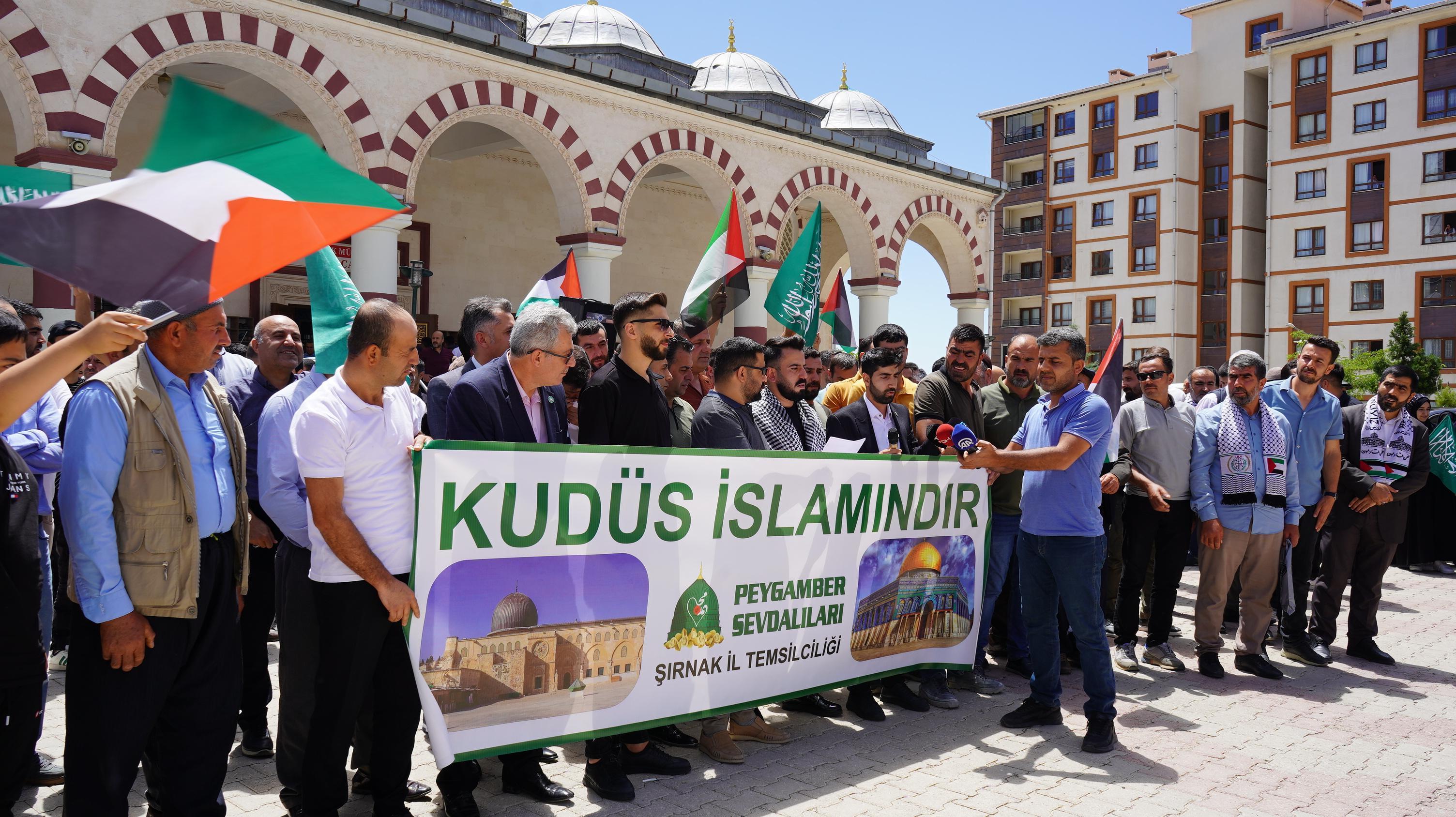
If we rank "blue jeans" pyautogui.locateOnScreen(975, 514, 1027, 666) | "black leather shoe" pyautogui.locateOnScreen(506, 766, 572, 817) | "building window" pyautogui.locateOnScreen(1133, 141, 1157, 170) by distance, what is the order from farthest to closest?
1. "building window" pyautogui.locateOnScreen(1133, 141, 1157, 170)
2. "blue jeans" pyautogui.locateOnScreen(975, 514, 1027, 666)
3. "black leather shoe" pyautogui.locateOnScreen(506, 766, 572, 817)

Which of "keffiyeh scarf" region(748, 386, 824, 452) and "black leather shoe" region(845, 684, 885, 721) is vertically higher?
"keffiyeh scarf" region(748, 386, 824, 452)

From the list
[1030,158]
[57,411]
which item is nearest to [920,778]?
[57,411]

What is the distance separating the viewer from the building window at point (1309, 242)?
39.1 metres

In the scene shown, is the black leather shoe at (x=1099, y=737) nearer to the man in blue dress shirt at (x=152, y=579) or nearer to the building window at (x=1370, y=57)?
the man in blue dress shirt at (x=152, y=579)

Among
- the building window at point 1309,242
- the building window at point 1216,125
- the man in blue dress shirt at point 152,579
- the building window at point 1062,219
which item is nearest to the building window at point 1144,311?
the building window at point 1062,219

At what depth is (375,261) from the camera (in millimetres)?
11344

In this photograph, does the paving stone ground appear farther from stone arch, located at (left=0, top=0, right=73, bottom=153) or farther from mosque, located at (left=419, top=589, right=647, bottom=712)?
stone arch, located at (left=0, top=0, right=73, bottom=153)

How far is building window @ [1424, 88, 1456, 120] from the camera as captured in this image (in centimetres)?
3559

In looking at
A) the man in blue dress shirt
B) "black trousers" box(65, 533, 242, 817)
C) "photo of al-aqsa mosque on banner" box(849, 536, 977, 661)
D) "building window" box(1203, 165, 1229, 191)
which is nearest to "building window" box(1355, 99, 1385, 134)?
"building window" box(1203, 165, 1229, 191)

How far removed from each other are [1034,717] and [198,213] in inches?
174

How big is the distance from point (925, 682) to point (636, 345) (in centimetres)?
263

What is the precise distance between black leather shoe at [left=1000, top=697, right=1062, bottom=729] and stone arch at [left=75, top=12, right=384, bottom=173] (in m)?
9.27

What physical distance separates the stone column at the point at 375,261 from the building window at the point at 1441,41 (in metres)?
39.9

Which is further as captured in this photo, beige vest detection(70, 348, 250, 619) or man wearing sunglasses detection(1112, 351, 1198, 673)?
man wearing sunglasses detection(1112, 351, 1198, 673)
